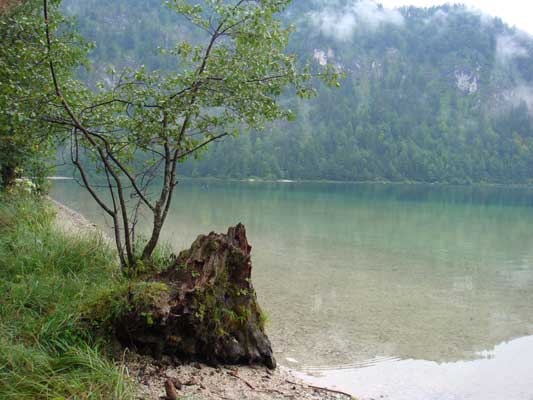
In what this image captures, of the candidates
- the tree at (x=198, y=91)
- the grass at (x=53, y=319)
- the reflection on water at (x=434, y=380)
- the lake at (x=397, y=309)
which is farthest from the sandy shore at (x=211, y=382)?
the tree at (x=198, y=91)

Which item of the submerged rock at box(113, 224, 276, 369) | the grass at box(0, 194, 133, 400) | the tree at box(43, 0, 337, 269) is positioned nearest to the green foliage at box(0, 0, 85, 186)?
the tree at box(43, 0, 337, 269)

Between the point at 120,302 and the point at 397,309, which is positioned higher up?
the point at 120,302

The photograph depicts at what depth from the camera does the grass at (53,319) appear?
4305 millimetres

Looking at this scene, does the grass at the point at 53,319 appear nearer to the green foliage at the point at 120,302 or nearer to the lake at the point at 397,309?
the green foliage at the point at 120,302

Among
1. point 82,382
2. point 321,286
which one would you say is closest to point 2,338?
point 82,382

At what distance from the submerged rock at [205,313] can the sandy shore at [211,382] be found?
0.50 ft

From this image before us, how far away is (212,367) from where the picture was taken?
591 centimetres

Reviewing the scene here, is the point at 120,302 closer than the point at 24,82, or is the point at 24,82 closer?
the point at 120,302

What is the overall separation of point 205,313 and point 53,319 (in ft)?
5.13

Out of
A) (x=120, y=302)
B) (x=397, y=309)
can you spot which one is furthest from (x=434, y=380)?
(x=120, y=302)

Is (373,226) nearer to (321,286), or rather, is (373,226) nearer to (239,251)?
(321,286)

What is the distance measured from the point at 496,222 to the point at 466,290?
2391 cm

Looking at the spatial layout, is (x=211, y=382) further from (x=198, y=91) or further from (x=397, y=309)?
(x=397, y=309)

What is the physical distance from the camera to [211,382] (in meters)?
5.50
